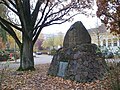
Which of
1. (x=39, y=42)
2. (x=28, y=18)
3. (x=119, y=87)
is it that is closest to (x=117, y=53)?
(x=119, y=87)

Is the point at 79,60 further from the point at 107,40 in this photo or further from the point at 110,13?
the point at 107,40

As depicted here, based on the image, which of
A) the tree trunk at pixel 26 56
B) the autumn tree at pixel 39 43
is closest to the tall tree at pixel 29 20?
the tree trunk at pixel 26 56

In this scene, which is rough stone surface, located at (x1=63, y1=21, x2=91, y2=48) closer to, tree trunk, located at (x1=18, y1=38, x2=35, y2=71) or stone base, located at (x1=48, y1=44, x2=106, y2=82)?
stone base, located at (x1=48, y1=44, x2=106, y2=82)

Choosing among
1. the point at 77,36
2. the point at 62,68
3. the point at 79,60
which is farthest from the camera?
the point at 77,36

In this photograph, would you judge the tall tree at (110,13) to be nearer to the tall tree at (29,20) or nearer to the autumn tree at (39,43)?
the tall tree at (29,20)

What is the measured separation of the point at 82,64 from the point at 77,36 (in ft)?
6.38

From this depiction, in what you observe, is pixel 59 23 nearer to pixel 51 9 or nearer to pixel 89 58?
pixel 51 9

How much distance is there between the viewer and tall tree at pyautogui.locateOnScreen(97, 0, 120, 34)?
1205cm

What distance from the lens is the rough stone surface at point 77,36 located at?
10.3 metres

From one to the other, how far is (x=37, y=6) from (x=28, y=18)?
3.59ft

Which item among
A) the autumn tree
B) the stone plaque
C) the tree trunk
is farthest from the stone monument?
the autumn tree

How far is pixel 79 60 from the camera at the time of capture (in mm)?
8984

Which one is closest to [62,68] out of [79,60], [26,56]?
[79,60]

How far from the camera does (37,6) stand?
1388 centimetres
